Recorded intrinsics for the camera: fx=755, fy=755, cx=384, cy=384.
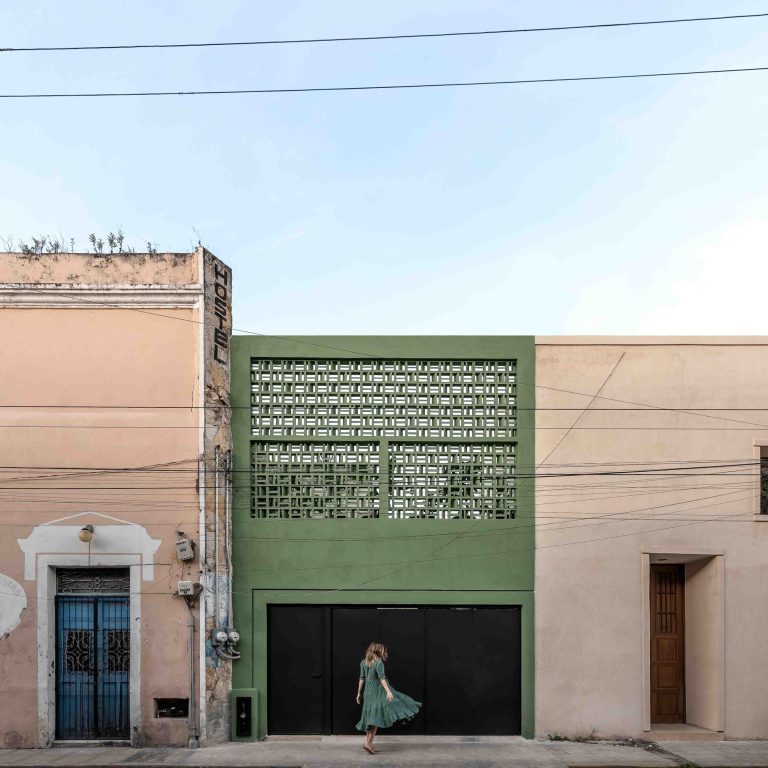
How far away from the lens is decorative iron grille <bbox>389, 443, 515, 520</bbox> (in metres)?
11.4

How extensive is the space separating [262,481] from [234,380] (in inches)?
62.4

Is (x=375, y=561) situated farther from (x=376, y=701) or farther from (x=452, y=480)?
(x=376, y=701)

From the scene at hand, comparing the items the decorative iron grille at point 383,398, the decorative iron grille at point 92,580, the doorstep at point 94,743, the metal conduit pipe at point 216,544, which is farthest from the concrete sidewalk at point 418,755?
the decorative iron grille at point 383,398

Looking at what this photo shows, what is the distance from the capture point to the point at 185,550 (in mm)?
10617

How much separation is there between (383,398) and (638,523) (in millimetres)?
4257

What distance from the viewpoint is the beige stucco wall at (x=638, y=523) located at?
11.1m

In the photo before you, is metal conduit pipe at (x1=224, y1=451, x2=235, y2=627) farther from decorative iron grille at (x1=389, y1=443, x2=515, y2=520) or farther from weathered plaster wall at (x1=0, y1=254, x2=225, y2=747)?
decorative iron grille at (x1=389, y1=443, x2=515, y2=520)

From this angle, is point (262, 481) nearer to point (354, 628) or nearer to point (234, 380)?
point (234, 380)

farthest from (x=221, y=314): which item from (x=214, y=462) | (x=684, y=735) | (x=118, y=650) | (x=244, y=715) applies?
(x=684, y=735)

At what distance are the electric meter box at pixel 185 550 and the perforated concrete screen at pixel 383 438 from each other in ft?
3.69

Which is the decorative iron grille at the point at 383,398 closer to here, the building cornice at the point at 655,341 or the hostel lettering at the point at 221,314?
the hostel lettering at the point at 221,314

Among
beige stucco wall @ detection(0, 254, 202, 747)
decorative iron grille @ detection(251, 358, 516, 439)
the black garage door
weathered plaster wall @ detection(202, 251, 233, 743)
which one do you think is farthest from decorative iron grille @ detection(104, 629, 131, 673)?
decorative iron grille @ detection(251, 358, 516, 439)

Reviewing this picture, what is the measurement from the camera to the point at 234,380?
11453 millimetres

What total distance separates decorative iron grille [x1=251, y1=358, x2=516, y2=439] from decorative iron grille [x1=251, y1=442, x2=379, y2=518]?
0.30m
